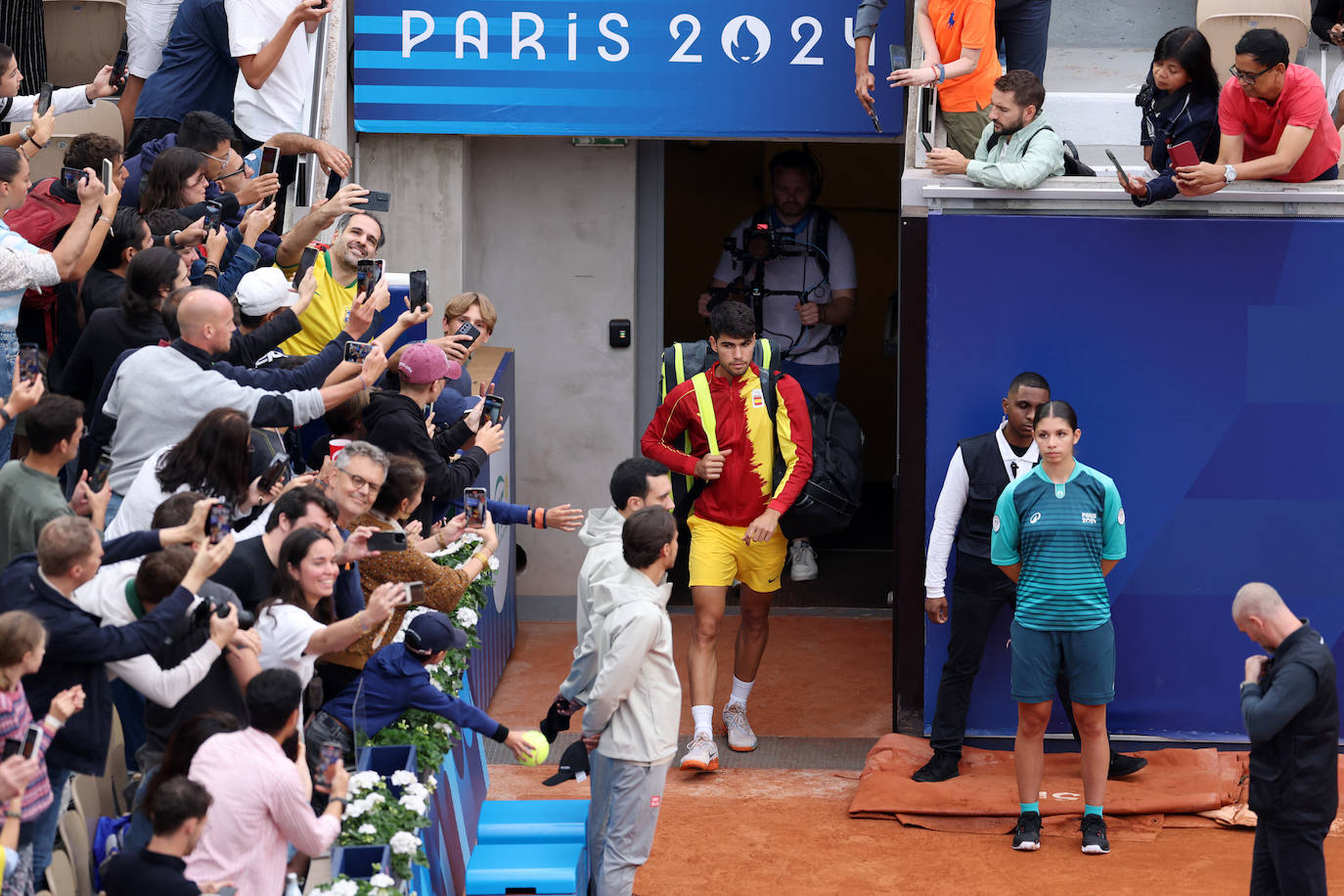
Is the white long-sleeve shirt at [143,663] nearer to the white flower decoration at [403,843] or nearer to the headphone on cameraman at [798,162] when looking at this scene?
the white flower decoration at [403,843]

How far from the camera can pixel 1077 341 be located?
870cm

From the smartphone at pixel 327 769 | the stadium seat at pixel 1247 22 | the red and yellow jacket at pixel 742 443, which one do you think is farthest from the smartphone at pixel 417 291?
the stadium seat at pixel 1247 22

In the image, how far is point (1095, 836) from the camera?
7590mm

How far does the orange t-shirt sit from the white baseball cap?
4143mm

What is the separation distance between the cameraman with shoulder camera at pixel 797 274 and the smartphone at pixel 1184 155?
11.5 ft

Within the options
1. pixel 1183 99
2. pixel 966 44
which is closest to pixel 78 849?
pixel 966 44

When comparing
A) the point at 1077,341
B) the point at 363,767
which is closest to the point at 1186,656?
the point at 1077,341

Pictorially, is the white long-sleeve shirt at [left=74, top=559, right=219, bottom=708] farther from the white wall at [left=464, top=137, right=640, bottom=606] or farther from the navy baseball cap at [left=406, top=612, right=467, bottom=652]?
the white wall at [left=464, top=137, right=640, bottom=606]

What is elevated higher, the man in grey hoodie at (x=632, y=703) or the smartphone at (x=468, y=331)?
the smartphone at (x=468, y=331)

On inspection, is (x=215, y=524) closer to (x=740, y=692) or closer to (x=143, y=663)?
(x=143, y=663)

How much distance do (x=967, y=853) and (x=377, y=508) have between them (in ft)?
10.7

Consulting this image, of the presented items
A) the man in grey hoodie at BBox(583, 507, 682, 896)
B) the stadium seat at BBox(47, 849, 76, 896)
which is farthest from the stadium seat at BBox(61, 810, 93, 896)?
the man in grey hoodie at BBox(583, 507, 682, 896)

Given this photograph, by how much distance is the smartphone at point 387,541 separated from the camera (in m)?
6.25

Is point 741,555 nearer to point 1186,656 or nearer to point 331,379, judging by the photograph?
point 1186,656
